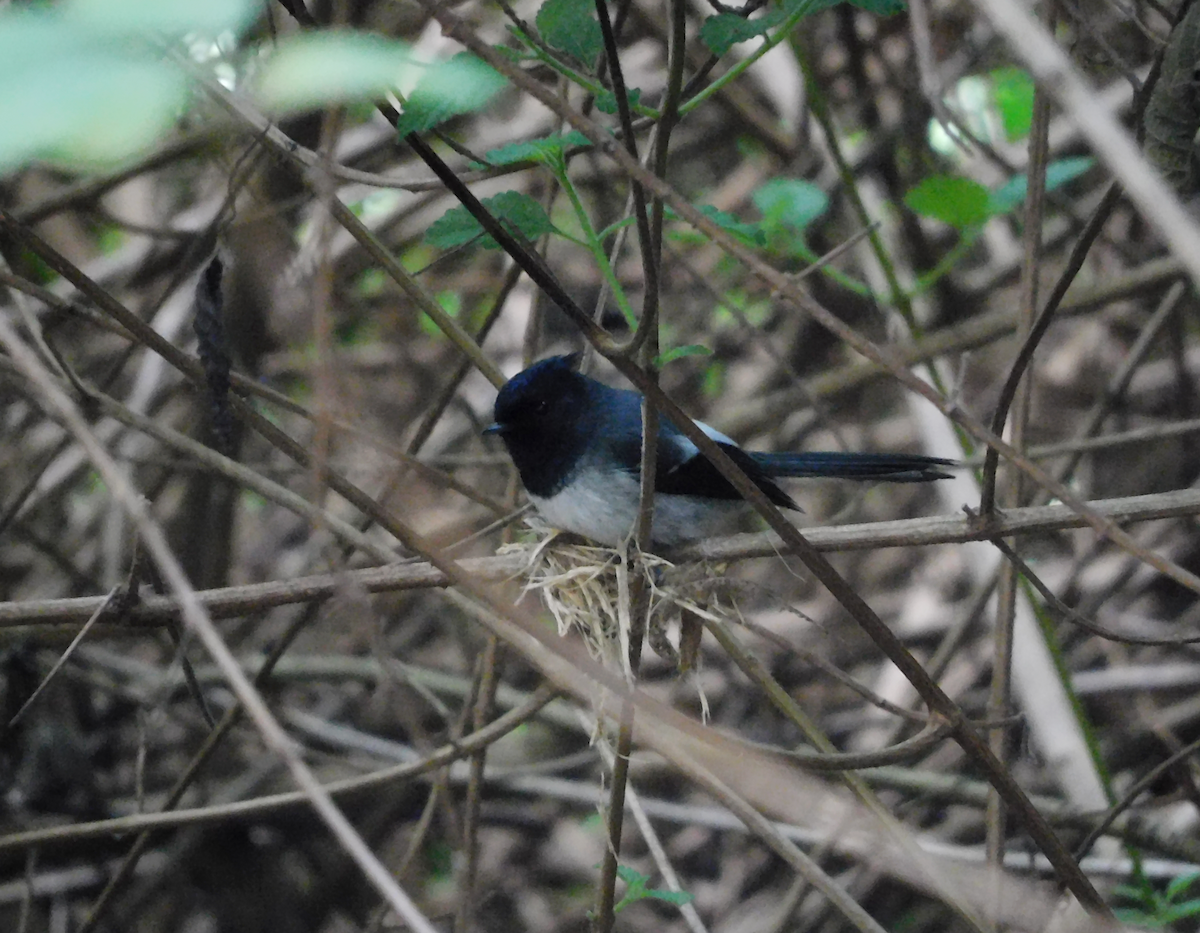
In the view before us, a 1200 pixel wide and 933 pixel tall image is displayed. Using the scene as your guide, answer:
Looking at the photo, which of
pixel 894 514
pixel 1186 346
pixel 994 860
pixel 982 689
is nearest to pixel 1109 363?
pixel 1186 346

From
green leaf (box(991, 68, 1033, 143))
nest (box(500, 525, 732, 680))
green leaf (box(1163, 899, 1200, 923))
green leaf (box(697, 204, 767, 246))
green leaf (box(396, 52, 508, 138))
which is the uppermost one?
green leaf (box(396, 52, 508, 138))

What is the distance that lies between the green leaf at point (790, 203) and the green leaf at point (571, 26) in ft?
5.23

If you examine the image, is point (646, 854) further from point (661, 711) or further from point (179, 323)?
point (661, 711)

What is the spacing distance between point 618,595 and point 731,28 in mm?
1284

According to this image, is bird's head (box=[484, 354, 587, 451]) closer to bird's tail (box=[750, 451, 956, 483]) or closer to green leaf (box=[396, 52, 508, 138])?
bird's tail (box=[750, 451, 956, 483])

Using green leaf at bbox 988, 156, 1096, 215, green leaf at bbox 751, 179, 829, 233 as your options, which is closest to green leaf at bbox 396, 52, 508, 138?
green leaf at bbox 751, 179, 829, 233

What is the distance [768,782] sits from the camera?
66.3 inches

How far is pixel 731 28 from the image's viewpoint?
60.0 inches

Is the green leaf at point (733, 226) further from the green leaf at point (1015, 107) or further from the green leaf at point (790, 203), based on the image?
the green leaf at point (1015, 107)

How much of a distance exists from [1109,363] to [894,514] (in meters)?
1.16

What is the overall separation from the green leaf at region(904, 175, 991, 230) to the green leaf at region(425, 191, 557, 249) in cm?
160

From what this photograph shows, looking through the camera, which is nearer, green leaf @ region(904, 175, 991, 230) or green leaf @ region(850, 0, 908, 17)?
green leaf @ region(850, 0, 908, 17)

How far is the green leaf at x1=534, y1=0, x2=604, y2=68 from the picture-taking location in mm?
1547

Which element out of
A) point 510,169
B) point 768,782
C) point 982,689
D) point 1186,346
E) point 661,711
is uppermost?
point 510,169
